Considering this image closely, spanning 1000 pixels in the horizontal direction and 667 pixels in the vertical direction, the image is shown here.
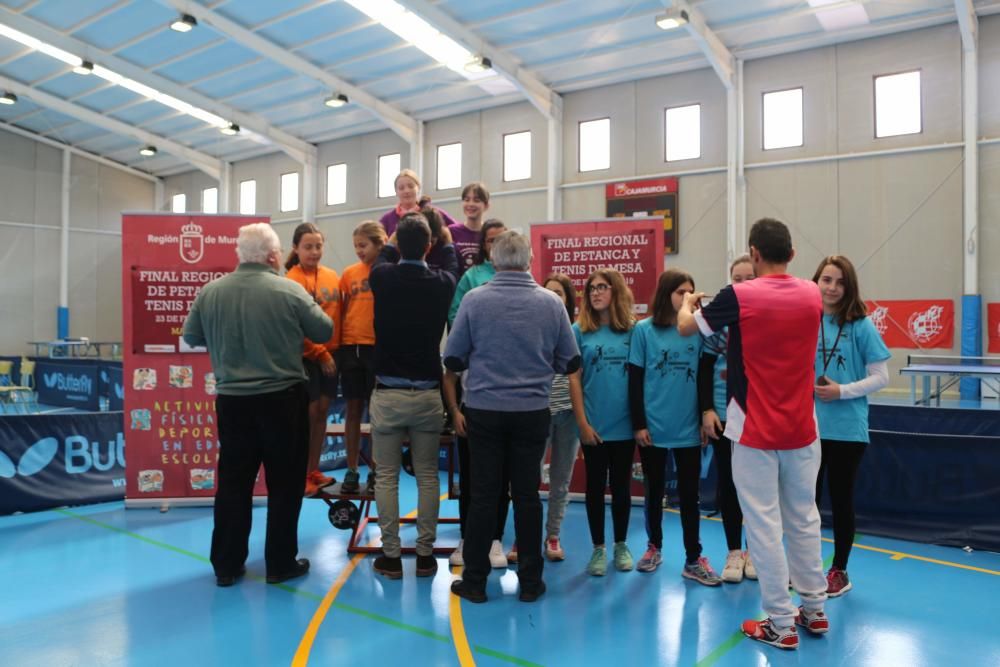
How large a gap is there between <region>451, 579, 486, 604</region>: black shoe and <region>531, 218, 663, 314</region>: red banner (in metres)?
3.02

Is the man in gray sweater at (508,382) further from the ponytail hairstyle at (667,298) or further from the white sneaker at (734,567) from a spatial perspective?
the white sneaker at (734,567)

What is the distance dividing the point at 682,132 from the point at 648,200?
1.51 metres

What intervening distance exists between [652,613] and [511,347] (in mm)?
1454

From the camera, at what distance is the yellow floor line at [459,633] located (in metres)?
2.92

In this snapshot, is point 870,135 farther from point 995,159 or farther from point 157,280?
point 157,280

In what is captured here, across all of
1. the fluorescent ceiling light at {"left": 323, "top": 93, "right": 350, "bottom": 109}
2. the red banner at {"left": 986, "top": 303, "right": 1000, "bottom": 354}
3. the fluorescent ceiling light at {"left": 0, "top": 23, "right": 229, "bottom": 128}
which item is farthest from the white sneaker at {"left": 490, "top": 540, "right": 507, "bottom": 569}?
the fluorescent ceiling light at {"left": 0, "top": 23, "right": 229, "bottom": 128}

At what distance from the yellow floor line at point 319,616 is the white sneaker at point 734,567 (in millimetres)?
2081

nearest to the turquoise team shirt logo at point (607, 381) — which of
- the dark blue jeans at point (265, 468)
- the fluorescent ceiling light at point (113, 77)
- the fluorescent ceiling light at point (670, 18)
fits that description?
the dark blue jeans at point (265, 468)

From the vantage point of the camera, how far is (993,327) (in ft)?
39.4

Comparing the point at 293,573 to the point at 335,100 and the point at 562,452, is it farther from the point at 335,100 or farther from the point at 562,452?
the point at 335,100

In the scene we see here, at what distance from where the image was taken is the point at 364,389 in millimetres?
4527

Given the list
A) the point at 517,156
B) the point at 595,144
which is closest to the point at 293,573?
the point at 595,144

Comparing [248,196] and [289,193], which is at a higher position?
[248,196]

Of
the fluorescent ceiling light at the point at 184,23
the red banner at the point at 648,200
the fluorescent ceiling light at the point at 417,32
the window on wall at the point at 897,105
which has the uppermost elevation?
the fluorescent ceiling light at the point at 417,32
